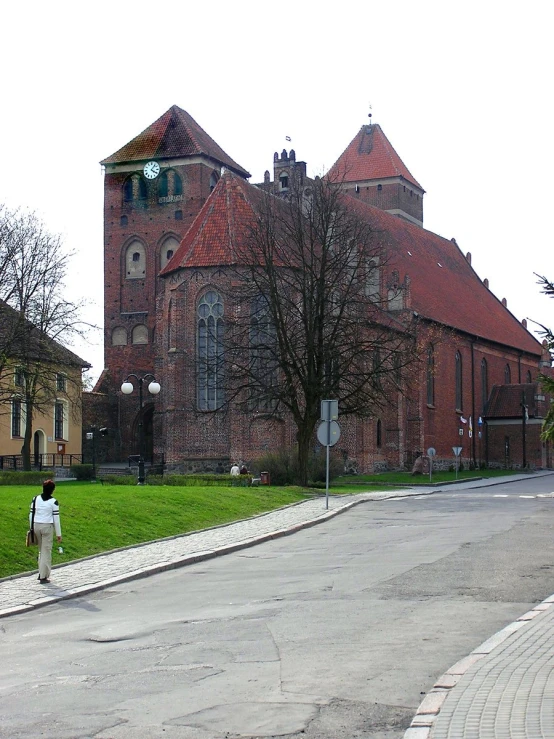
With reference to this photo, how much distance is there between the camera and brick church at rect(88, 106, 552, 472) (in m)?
49.5

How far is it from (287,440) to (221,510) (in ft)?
75.1

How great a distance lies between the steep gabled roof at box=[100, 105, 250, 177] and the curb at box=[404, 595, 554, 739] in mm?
51828

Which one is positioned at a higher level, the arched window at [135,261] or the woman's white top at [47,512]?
the arched window at [135,261]

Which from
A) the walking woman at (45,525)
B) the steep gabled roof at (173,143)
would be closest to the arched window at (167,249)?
the steep gabled roof at (173,143)

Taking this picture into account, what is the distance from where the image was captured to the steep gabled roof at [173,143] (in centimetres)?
6031

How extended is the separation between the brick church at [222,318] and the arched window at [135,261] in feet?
0.21

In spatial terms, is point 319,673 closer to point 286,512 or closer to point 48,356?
point 286,512

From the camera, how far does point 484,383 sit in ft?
229

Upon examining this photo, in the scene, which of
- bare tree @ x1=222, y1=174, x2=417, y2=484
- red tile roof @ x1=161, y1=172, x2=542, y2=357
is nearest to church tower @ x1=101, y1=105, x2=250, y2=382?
red tile roof @ x1=161, y1=172, x2=542, y2=357

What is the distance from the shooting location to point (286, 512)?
1051 inches

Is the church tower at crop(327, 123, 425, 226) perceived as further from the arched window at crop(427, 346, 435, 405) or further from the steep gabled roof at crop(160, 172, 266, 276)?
the steep gabled roof at crop(160, 172, 266, 276)

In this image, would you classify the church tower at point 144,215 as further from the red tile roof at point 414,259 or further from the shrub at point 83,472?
the shrub at point 83,472

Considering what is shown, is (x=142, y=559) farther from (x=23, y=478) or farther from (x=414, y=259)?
(x=414, y=259)

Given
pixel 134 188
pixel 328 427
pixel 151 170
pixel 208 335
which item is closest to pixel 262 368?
pixel 208 335
